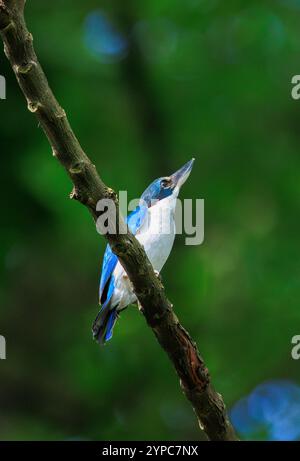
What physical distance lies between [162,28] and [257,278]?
7.89 feet

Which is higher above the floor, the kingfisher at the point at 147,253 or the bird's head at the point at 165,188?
the bird's head at the point at 165,188

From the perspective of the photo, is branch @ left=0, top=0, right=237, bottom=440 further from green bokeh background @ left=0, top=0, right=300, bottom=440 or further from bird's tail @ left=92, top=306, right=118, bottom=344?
green bokeh background @ left=0, top=0, right=300, bottom=440

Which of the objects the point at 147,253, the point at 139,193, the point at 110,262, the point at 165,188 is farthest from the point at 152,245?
the point at 139,193

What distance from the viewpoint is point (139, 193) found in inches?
288

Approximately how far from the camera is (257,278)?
7.54m

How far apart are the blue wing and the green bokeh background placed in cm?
124

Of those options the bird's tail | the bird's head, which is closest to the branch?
the bird's tail

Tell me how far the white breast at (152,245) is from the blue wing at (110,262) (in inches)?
1.7

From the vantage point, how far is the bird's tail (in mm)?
5254

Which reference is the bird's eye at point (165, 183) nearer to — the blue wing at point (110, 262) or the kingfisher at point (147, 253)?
the kingfisher at point (147, 253)

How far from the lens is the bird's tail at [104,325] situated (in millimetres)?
5254

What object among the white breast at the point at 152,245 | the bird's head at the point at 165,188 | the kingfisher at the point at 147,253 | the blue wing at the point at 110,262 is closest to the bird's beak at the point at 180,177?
the bird's head at the point at 165,188
